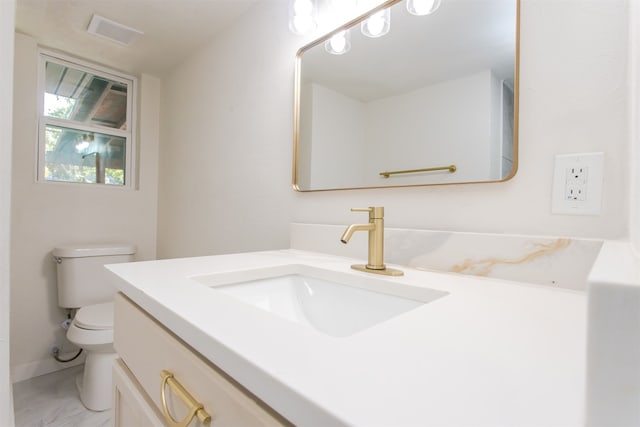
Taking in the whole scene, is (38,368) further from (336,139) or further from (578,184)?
(578,184)

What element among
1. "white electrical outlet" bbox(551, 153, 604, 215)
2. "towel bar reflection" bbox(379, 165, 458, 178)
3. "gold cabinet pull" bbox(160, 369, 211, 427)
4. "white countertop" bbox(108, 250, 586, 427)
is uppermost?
"towel bar reflection" bbox(379, 165, 458, 178)

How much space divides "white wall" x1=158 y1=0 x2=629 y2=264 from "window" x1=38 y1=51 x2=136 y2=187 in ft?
1.10

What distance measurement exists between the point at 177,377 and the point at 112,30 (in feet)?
6.66

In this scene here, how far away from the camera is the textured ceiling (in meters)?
1.50

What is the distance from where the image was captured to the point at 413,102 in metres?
0.91

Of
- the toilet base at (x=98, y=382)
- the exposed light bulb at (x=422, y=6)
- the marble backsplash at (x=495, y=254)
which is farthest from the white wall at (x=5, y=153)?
the exposed light bulb at (x=422, y=6)

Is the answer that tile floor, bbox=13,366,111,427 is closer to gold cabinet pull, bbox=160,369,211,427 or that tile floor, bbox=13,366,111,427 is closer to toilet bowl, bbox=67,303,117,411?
toilet bowl, bbox=67,303,117,411

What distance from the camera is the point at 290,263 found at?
87 cm

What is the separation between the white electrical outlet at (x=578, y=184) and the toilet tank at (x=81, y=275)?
7.00ft

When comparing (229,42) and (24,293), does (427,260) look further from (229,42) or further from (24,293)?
(24,293)

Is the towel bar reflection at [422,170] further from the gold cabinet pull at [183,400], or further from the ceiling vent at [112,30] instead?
the ceiling vent at [112,30]

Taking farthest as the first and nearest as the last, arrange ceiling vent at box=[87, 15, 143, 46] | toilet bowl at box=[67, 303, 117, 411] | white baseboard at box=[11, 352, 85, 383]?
white baseboard at box=[11, 352, 85, 383], ceiling vent at box=[87, 15, 143, 46], toilet bowl at box=[67, 303, 117, 411]

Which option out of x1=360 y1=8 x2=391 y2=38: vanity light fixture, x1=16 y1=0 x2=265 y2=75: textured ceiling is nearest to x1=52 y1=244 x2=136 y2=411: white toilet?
x1=16 y1=0 x2=265 y2=75: textured ceiling

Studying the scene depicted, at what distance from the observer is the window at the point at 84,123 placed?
6.46ft
